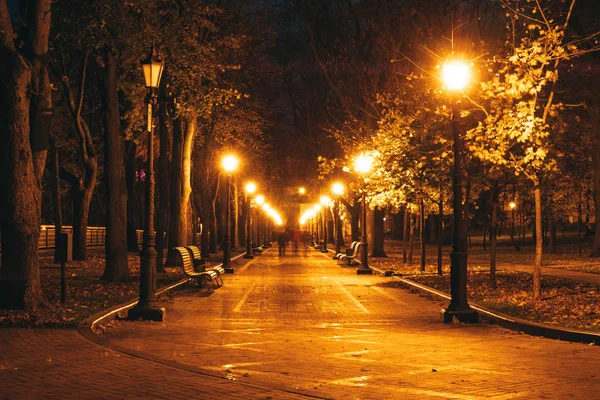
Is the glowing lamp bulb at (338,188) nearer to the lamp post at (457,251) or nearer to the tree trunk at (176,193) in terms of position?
the tree trunk at (176,193)

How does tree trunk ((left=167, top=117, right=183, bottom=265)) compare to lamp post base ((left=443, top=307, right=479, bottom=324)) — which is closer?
lamp post base ((left=443, top=307, right=479, bottom=324))

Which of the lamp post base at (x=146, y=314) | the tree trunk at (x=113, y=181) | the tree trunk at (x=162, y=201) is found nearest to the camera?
the lamp post base at (x=146, y=314)

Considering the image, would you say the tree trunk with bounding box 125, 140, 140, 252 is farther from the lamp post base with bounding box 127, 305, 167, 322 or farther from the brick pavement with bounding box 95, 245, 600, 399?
the lamp post base with bounding box 127, 305, 167, 322

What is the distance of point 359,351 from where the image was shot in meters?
12.6

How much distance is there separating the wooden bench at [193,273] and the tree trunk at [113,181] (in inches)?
74.0

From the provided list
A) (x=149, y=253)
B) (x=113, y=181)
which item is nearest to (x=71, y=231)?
(x=113, y=181)

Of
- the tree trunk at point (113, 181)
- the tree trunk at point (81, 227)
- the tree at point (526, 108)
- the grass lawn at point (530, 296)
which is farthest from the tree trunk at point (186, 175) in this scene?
the tree at point (526, 108)

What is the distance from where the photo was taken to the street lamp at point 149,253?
54.6ft

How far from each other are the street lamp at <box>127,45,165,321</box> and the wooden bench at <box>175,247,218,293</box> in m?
6.23

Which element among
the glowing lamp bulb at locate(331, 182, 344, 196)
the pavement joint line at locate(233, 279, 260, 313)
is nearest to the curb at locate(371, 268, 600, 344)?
the pavement joint line at locate(233, 279, 260, 313)

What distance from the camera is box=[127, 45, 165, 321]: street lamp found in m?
16.7

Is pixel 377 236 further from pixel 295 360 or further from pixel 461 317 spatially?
pixel 295 360

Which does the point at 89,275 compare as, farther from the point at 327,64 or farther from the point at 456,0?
the point at 327,64

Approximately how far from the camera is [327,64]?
47.1 m
